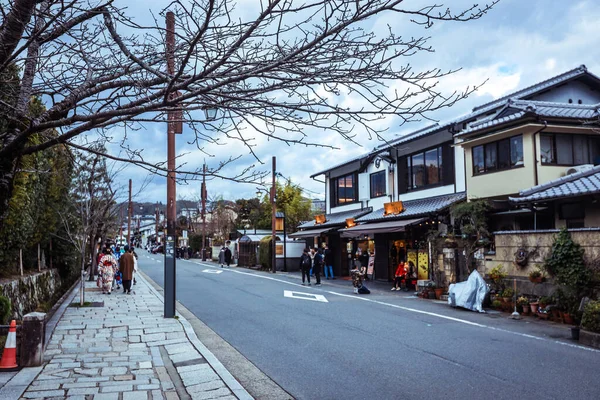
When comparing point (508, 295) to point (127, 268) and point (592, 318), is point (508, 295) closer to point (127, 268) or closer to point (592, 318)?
point (592, 318)

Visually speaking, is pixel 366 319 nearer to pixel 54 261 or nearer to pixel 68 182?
pixel 68 182

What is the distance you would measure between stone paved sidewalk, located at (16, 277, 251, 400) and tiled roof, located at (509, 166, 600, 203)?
1077 centimetres

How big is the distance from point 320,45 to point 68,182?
1969 centimetres

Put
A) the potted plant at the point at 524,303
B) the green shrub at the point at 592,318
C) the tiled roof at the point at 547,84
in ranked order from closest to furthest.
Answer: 1. the green shrub at the point at 592,318
2. the potted plant at the point at 524,303
3. the tiled roof at the point at 547,84

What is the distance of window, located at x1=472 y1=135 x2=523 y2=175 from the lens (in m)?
18.9

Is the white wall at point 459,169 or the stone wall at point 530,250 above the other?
the white wall at point 459,169

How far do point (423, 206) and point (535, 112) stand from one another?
713 cm

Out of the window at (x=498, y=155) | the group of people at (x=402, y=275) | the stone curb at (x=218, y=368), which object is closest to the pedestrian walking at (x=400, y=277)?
the group of people at (x=402, y=275)

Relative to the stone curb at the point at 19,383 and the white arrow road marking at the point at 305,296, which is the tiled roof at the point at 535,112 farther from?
the stone curb at the point at 19,383

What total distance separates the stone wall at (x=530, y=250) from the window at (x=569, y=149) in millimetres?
3750

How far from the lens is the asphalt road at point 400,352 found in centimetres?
707

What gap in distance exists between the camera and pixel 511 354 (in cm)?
929

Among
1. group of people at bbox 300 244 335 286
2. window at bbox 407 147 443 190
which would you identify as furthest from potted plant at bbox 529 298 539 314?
group of people at bbox 300 244 335 286

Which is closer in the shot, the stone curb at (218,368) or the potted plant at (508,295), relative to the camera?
the stone curb at (218,368)
